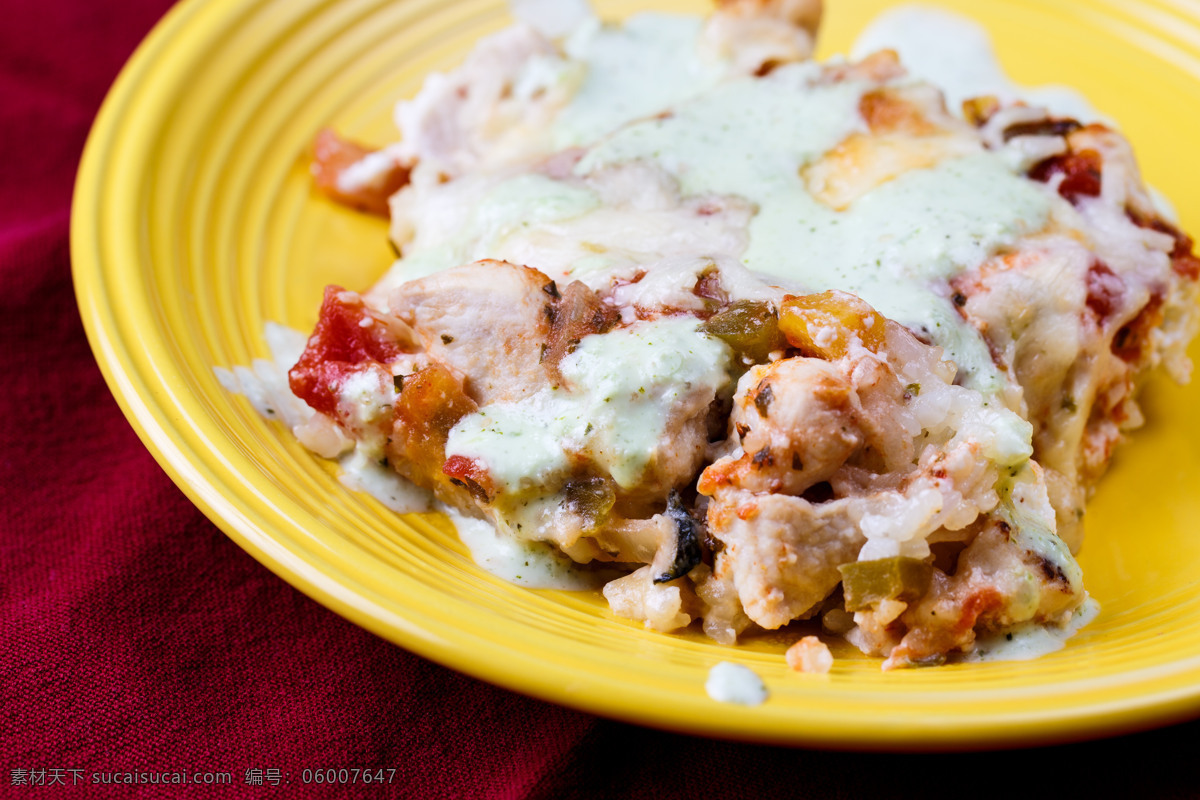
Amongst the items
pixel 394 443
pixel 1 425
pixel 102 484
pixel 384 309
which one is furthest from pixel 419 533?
pixel 1 425

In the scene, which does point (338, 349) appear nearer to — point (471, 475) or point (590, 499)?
point (471, 475)

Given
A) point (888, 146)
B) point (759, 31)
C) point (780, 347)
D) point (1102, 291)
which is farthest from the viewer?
point (759, 31)

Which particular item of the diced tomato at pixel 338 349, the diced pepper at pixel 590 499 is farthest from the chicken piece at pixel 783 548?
the diced tomato at pixel 338 349

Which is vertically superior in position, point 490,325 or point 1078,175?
point 1078,175

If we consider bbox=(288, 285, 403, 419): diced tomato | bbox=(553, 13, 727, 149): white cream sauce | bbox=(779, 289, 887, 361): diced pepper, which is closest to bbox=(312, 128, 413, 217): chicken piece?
bbox=(553, 13, 727, 149): white cream sauce

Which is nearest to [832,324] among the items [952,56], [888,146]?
[888,146]

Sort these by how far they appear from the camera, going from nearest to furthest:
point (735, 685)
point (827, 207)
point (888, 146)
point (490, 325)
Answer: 1. point (735, 685)
2. point (490, 325)
3. point (827, 207)
4. point (888, 146)

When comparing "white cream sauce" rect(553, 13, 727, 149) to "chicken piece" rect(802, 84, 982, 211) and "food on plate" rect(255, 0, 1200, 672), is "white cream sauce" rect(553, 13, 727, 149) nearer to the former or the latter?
"food on plate" rect(255, 0, 1200, 672)
